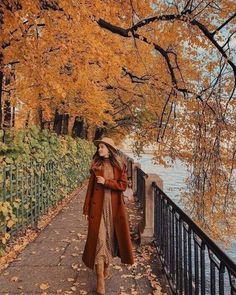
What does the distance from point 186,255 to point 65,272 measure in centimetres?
211

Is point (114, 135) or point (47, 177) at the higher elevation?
point (114, 135)

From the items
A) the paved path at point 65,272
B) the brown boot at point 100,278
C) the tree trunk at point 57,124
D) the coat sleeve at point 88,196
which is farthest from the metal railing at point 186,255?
the tree trunk at point 57,124

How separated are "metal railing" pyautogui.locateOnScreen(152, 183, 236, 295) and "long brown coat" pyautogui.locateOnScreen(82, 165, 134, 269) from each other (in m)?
0.62

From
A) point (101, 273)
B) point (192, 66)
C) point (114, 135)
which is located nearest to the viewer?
point (101, 273)

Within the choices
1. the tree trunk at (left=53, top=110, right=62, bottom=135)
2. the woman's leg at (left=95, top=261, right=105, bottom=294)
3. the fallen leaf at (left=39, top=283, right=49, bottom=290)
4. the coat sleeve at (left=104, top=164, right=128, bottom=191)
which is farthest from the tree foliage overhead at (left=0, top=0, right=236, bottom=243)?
the tree trunk at (left=53, top=110, right=62, bottom=135)

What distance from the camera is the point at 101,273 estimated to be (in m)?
4.82

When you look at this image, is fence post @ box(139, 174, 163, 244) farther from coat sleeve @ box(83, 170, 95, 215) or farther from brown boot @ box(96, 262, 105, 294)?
brown boot @ box(96, 262, 105, 294)

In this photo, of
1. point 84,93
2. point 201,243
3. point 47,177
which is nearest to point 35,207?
point 47,177

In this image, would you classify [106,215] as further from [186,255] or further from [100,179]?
[186,255]

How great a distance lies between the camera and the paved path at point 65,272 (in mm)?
5004

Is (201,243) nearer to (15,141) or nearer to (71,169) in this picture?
(15,141)

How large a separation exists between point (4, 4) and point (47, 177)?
439cm

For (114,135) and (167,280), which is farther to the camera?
(114,135)

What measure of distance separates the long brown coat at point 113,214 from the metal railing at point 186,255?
62 cm
